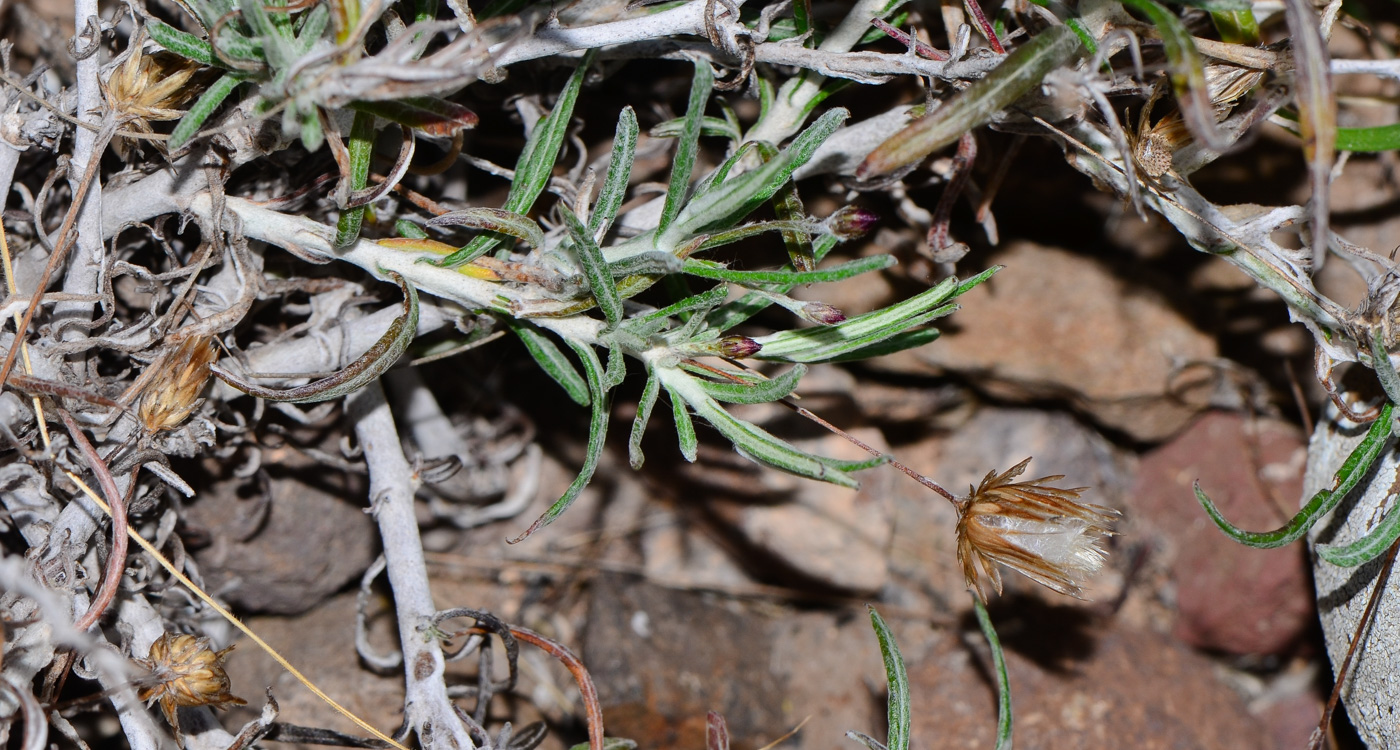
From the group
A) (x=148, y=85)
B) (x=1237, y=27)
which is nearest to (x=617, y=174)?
(x=148, y=85)

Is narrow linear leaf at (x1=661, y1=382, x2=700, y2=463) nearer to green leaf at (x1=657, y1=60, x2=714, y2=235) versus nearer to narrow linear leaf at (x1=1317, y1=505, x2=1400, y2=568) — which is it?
green leaf at (x1=657, y1=60, x2=714, y2=235)

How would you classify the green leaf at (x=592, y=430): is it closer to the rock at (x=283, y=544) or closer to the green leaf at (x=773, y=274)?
the green leaf at (x=773, y=274)

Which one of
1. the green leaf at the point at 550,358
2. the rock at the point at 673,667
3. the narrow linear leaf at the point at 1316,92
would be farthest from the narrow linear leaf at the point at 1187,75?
the rock at the point at 673,667

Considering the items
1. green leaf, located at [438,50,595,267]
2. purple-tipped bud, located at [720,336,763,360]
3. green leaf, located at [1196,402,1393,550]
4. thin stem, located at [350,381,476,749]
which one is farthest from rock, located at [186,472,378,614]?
green leaf, located at [1196,402,1393,550]

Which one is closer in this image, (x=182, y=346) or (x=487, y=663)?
(x=182, y=346)

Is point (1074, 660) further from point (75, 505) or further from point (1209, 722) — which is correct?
point (75, 505)

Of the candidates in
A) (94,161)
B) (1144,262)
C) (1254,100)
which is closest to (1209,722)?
(1144,262)
